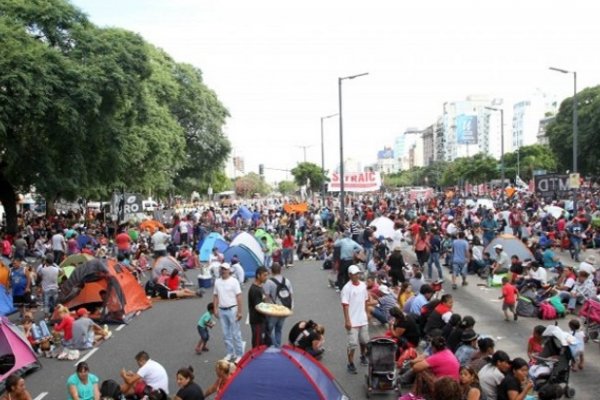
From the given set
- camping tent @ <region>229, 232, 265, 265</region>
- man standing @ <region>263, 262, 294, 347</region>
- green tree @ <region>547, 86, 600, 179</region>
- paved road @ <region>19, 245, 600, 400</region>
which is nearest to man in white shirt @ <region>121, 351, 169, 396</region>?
paved road @ <region>19, 245, 600, 400</region>

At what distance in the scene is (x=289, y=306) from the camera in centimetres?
1118

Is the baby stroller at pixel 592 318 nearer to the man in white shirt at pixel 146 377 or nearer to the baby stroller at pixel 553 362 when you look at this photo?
the baby stroller at pixel 553 362

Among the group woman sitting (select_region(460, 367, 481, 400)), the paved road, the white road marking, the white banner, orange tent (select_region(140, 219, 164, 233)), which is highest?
the white banner

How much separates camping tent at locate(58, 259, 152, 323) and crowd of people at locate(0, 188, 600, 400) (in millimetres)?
541

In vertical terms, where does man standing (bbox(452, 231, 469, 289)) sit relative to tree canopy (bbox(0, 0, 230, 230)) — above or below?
below

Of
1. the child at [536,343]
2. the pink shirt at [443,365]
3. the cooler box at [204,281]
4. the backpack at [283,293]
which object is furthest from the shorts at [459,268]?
the pink shirt at [443,365]

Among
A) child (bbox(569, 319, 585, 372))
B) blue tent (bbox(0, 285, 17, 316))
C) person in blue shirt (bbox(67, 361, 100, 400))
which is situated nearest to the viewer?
person in blue shirt (bbox(67, 361, 100, 400))

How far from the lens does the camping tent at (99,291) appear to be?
14336 mm

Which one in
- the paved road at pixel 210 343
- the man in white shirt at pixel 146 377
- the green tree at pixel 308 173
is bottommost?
the paved road at pixel 210 343

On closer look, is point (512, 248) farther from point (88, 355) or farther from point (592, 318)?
point (88, 355)

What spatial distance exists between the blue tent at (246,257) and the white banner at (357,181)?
11.2m

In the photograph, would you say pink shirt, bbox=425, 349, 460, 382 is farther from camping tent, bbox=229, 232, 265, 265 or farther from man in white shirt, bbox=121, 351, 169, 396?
camping tent, bbox=229, 232, 265, 265

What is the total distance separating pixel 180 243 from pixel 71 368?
16.6 metres

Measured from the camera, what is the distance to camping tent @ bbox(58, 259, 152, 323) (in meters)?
14.3
